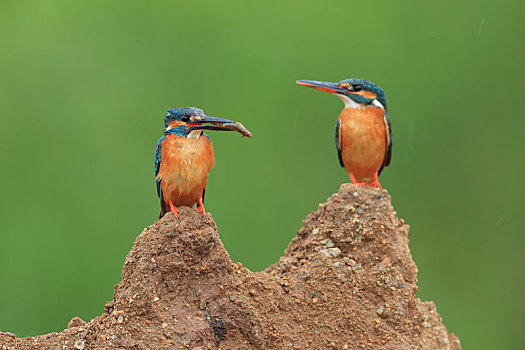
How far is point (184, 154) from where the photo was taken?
5070 millimetres

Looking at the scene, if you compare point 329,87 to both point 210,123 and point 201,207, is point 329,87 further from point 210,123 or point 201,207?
point 201,207

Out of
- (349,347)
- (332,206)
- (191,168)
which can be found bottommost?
(349,347)

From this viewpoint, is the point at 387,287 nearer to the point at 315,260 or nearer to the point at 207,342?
the point at 315,260

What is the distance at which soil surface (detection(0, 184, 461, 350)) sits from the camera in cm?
474

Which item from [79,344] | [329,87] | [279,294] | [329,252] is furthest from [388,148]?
[79,344]

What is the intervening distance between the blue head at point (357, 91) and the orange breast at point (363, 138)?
6cm

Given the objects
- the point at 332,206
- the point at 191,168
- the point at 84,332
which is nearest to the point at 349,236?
the point at 332,206

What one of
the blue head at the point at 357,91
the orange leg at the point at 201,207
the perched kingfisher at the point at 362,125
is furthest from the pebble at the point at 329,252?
the blue head at the point at 357,91

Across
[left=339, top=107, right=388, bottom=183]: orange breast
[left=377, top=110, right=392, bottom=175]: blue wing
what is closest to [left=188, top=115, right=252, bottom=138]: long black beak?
[left=339, top=107, right=388, bottom=183]: orange breast

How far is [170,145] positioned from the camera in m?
5.11

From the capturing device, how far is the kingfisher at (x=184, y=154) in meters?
5.07

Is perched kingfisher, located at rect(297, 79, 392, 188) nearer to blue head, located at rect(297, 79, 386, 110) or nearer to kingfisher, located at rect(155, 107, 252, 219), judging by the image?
blue head, located at rect(297, 79, 386, 110)

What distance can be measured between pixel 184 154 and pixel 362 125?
6.95 feet

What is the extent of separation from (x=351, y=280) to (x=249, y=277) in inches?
36.5
